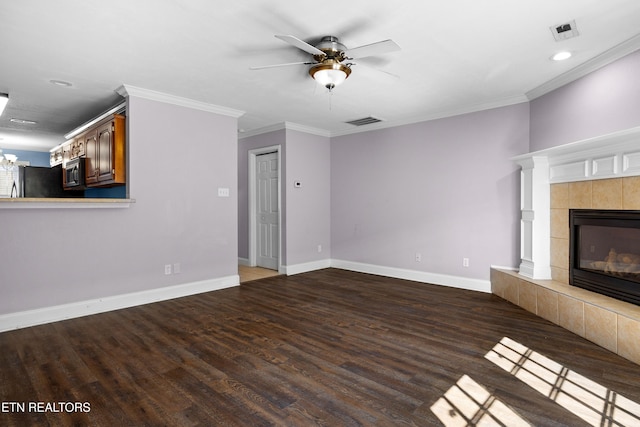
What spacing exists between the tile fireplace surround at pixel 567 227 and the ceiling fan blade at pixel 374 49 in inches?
77.8

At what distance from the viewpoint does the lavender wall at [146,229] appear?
3404mm

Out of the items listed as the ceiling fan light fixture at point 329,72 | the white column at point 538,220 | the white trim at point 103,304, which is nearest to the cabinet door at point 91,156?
the white trim at point 103,304

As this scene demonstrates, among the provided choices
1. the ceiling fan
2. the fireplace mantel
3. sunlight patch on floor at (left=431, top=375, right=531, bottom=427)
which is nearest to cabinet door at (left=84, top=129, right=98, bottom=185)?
the ceiling fan

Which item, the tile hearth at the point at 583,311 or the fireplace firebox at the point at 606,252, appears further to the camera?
the fireplace firebox at the point at 606,252

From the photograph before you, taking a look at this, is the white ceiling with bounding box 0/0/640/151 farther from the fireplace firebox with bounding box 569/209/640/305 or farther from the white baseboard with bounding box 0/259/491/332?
the white baseboard with bounding box 0/259/491/332

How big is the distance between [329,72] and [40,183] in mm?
5445

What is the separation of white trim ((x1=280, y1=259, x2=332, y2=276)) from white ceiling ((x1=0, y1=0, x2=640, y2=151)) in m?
2.68

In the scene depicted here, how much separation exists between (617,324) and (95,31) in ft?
15.5

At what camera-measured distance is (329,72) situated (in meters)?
2.88

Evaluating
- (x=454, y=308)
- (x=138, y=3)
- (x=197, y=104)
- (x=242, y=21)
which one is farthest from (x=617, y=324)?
(x=197, y=104)

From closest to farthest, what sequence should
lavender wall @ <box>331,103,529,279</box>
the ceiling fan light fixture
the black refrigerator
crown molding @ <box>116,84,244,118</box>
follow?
1. the ceiling fan light fixture
2. crown molding @ <box>116,84,244,118</box>
3. lavender wall @ <box>331,103,529,279</box>
4. the black refrigerator

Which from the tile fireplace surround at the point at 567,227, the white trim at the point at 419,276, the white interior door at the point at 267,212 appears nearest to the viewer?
the tile fireplace surround at the point at 567,227

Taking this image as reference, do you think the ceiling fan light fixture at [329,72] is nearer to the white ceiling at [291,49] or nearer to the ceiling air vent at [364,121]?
the white ceiling at [291,49]

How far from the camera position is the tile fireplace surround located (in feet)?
9.01
